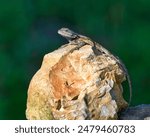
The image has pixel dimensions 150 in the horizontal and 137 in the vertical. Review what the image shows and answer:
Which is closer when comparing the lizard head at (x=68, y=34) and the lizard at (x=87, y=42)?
the lizard at (x=87, y=42)

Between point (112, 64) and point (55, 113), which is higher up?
point (112, 64)

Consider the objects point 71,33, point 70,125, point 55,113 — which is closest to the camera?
point 70,125

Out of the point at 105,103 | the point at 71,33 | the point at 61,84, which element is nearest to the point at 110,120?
the point at 105,103

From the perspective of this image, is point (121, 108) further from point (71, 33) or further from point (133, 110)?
point (71, 33)

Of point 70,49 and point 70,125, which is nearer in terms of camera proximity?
point 70,125

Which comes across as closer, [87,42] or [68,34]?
[87,42]

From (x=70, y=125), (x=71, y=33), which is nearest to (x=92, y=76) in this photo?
(x=70, y=125)

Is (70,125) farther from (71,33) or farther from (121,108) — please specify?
(71,33)

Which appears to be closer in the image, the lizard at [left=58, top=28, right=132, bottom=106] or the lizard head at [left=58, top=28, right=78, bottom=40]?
the lizard at [left=58, top=28, right=132, bottom=106]

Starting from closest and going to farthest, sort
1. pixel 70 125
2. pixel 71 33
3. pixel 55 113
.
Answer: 1. pixel 70 125
2. pixel 55 113
3. pixel 71 33
